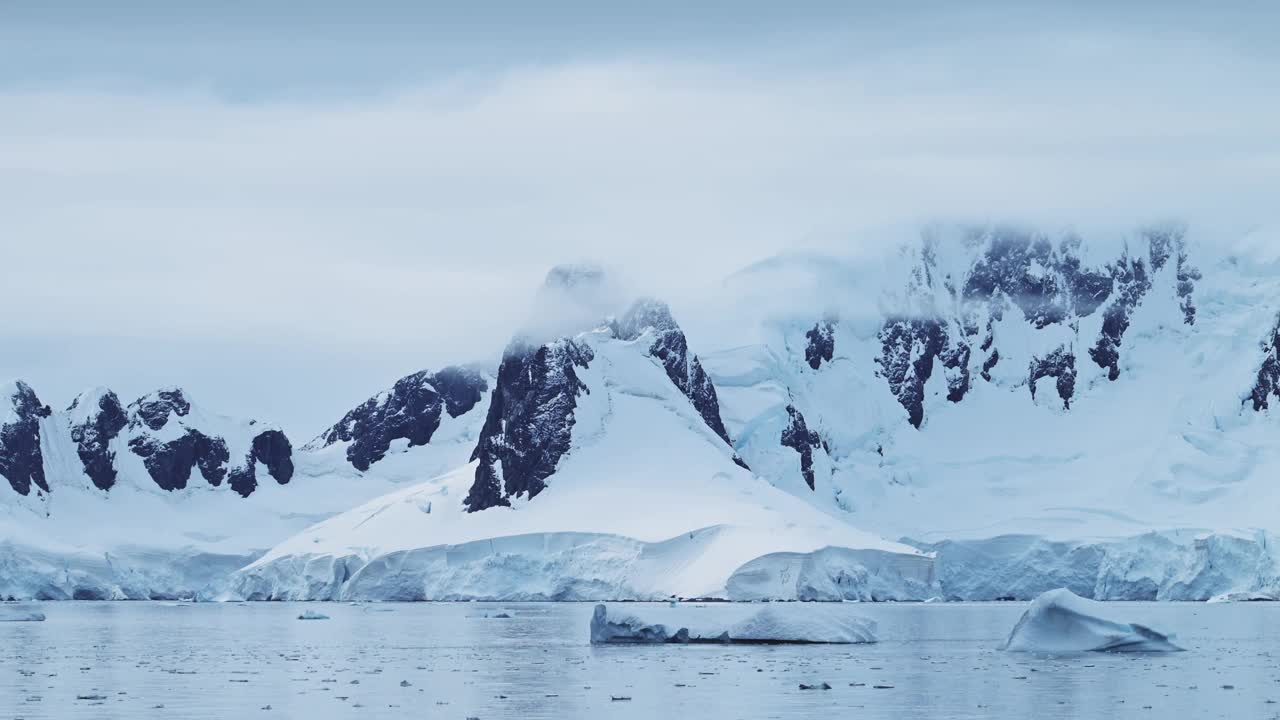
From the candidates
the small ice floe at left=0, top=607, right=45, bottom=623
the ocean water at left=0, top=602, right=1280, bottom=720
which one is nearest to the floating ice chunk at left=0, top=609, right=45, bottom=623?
the small ice floe at left=0, top=607, right=45, bottom=623

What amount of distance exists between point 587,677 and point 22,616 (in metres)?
53.8

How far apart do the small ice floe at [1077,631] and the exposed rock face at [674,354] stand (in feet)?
410

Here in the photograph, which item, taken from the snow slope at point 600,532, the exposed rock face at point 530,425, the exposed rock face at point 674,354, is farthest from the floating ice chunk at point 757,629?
the exposed rock face at point 674,354

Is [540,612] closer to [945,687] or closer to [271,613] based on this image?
[271,613]

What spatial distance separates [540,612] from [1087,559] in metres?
62.3

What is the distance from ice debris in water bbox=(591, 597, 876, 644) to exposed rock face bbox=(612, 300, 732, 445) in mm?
115524

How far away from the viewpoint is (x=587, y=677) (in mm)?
55719

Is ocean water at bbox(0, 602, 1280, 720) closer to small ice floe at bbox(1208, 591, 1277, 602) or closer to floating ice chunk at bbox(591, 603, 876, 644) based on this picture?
floating ice chunk at bbox(591, 603, 876, 644)

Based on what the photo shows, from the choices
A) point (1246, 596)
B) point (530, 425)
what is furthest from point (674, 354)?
point (1246, 596)

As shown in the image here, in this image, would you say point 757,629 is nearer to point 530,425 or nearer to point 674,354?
point 530,425

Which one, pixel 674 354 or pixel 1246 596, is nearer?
pixel 1246 596

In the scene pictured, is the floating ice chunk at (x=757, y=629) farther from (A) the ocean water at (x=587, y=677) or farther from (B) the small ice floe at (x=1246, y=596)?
(B) the small ice floe at (x=1246, y=596)

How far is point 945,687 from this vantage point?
5119cm

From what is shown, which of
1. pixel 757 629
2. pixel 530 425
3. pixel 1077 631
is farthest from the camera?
pixel 530 425
